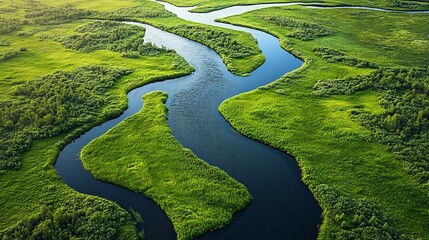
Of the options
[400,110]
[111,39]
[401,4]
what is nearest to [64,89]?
[111,39]

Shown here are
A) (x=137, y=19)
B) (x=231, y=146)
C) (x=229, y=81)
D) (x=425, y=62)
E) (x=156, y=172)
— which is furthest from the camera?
(x=137, y=19)

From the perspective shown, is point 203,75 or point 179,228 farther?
point 203,75

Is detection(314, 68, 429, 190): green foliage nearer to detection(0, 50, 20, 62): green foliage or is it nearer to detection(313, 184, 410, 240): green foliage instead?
detection(313, 184, 410, 240): green foliage

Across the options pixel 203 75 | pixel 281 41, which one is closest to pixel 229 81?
pixel 203 75

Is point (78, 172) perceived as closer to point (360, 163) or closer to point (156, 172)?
point (156, 172)

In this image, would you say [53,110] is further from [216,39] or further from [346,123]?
[346,123]

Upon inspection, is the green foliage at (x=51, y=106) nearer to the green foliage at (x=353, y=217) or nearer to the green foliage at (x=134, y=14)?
the green foliage at (x=353, y=217)
